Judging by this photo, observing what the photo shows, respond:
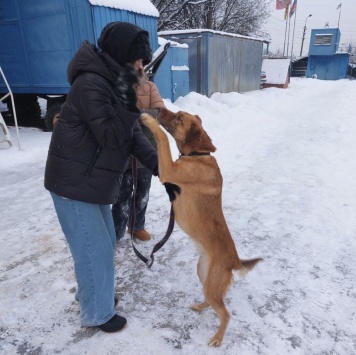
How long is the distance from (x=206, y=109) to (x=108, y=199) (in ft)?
27.8

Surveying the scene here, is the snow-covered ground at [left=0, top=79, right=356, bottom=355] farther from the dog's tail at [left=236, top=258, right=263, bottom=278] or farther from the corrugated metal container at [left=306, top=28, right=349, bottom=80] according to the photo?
the corrugated metal container at [left=306, top=28, right=349, bottom=80]

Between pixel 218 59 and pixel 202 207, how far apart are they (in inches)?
482

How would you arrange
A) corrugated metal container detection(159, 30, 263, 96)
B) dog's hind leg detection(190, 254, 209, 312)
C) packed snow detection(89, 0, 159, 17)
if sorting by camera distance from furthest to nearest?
1. corrugated metal container detection(159, 30, 263, 96)
2. packed snow detection(89, 0, 159, 17)
3. dog's hind leg detection(190, 254, 209, 312)

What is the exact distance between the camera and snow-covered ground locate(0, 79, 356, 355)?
2.23 meters

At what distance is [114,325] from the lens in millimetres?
2277

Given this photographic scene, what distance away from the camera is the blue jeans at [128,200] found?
322 cm

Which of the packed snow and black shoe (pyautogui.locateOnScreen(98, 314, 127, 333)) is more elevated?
the packed snow

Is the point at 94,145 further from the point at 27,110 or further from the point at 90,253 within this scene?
the point at 27,110

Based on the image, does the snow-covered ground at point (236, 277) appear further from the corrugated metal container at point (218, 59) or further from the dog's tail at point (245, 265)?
the corrugated metal container at point (218, 59)

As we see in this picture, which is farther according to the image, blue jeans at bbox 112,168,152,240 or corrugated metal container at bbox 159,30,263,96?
corrugated metal container at bbox 159,30,263,96

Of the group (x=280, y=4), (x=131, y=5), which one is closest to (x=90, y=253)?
(x=131, y=5)

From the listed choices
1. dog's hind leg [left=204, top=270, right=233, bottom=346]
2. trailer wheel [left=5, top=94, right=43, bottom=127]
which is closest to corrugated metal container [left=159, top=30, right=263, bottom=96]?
trailer wheel [left=5, top=94, right=43, bottom=127]

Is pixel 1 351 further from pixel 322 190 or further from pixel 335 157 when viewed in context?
pixel 335 157

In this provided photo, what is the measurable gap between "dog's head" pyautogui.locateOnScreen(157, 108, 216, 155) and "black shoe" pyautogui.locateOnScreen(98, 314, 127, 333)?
1.31 metres
